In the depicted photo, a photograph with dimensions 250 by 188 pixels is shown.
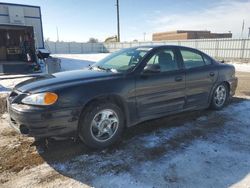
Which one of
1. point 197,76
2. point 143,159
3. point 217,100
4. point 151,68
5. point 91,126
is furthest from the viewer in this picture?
point 217,100

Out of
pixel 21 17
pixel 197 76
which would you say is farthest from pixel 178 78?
pixel 21 17

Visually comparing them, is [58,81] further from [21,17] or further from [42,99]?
[21,17]

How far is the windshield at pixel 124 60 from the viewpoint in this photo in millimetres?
4198

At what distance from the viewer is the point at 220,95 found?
18.9ft

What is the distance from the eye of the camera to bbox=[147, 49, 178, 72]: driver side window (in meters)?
4.39

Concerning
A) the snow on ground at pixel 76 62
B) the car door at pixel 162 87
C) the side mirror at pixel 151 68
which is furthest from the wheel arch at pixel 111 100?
the snow on ground at pixel 76 62

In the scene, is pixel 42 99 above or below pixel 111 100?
above

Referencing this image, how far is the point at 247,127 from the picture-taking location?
15.3ft

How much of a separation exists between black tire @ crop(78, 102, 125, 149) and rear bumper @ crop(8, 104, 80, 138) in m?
0.14

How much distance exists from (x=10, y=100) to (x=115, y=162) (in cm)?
177

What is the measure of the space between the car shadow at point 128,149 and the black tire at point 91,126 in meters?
0.11

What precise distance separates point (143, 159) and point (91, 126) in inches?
34.2

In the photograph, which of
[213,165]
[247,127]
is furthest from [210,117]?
[213,165]

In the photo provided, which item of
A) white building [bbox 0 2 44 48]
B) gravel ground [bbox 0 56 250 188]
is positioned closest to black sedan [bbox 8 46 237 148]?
gravel ground [bbox 0 56 250 188]
